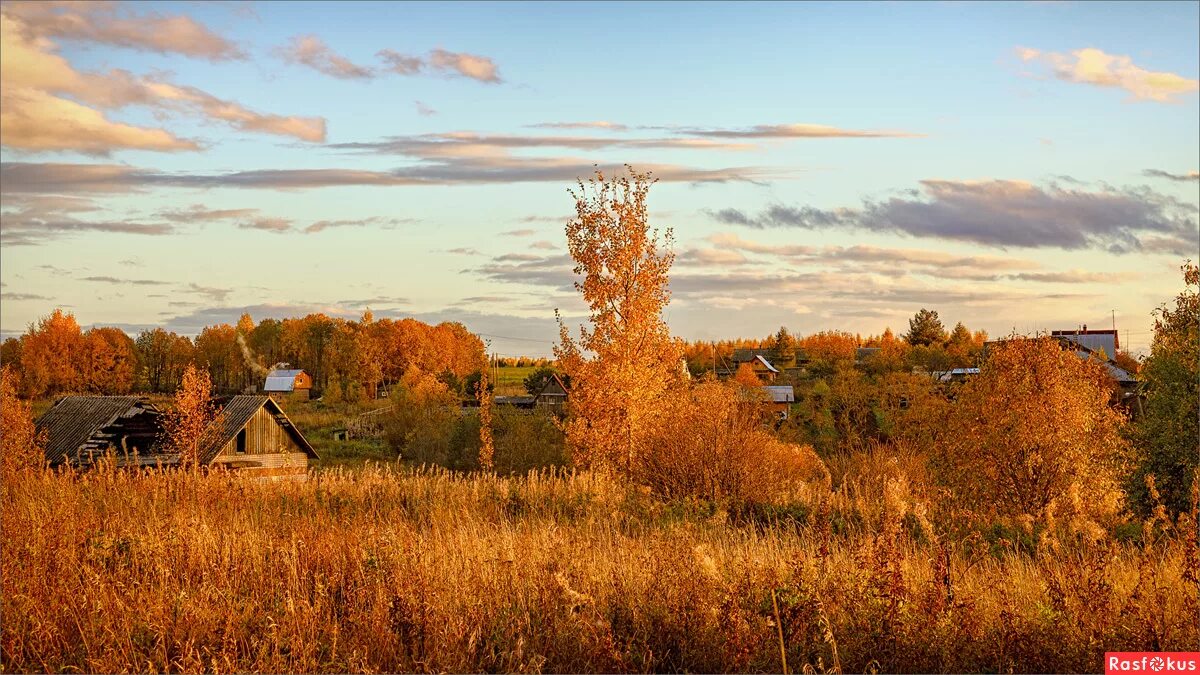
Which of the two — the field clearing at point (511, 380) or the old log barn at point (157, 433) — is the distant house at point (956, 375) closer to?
the old log barn at point (157, 433)

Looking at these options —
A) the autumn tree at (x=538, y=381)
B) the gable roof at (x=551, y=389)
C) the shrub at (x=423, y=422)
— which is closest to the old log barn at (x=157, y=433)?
the shrub at (x=423, y=422)

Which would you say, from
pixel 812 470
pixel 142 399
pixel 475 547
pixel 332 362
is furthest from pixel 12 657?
pixel 332 362

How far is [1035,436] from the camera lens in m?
21.4

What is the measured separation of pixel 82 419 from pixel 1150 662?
4160cm

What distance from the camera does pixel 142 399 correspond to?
4069 cm

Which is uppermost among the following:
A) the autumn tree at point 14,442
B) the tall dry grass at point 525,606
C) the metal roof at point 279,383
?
the autumn tree at point 14,442

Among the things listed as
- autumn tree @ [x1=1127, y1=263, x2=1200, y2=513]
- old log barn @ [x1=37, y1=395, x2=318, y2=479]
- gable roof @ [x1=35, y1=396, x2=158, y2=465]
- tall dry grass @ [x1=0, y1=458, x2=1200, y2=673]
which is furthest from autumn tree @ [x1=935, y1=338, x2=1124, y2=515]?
gable roof @ [x1=35, y1=396, x2=158, y2=465]

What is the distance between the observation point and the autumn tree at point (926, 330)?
4186 inches

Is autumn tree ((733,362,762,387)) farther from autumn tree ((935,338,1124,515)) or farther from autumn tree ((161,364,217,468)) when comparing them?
autumn tree ((935,338,1124,515))

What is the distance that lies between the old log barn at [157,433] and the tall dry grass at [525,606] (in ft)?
91.7

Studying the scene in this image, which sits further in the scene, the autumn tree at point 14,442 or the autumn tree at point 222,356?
the autumn tree at point 222,356

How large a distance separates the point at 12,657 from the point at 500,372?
121 metres

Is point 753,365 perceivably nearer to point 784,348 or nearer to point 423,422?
point 784,348

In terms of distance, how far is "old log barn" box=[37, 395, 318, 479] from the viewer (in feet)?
125
